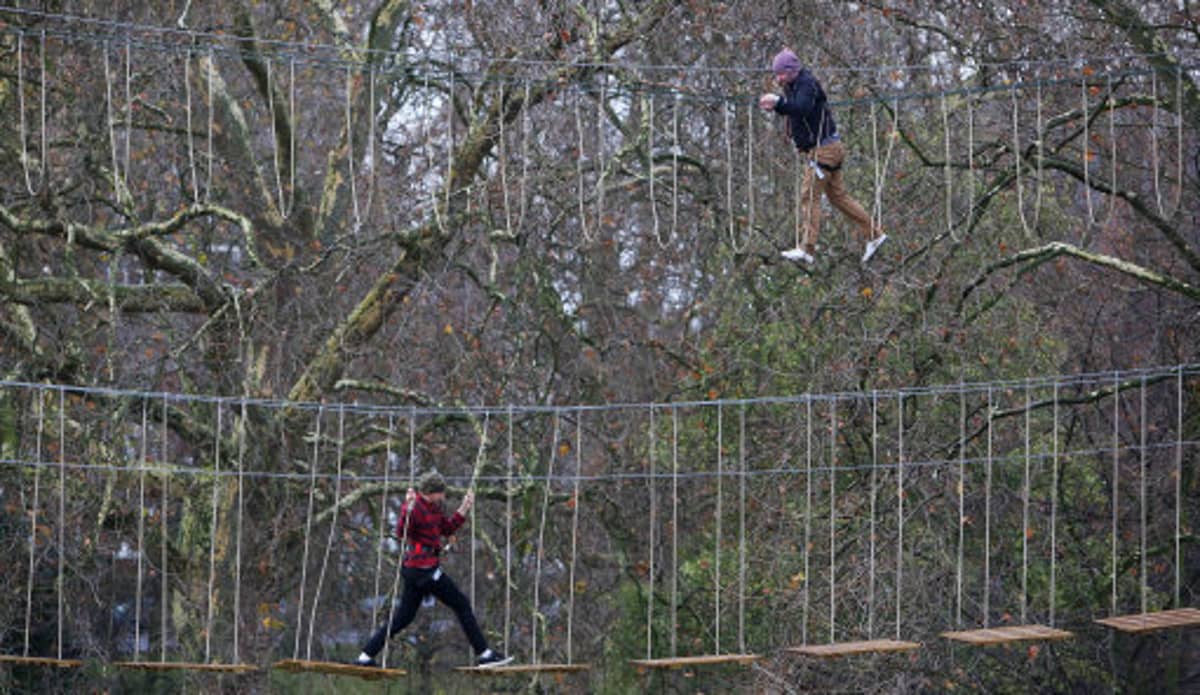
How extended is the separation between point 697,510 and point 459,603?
7.63 metres

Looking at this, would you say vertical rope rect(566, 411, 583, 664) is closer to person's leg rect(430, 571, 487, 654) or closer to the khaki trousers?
person's leg rect(430, 571, 487, 654)

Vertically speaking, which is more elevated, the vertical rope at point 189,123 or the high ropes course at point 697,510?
the vertical rope at point 189,123

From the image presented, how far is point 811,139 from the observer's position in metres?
11.2

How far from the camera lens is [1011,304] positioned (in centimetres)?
1642

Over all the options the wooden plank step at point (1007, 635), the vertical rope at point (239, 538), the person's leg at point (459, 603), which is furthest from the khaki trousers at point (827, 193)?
the vertical rope at point (239, 538)

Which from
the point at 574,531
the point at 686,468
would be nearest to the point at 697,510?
the point at 686,468

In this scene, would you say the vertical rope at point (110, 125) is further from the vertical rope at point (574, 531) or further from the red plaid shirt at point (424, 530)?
the vertical rope at point (574, 531)

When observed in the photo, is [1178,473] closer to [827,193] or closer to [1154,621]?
[1154,621]

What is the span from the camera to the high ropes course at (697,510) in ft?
50.5

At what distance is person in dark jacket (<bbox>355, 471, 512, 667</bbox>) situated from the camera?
1044 centimetres

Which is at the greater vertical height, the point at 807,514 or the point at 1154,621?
the point at 807,514

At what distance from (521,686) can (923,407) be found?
4736mm

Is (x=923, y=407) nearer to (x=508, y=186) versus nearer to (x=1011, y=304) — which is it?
(x=1011, y=304)

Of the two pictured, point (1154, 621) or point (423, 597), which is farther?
point (423, 597)
